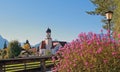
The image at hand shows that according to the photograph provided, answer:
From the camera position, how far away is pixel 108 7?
142 ft

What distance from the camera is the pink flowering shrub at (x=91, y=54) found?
10.3 meters

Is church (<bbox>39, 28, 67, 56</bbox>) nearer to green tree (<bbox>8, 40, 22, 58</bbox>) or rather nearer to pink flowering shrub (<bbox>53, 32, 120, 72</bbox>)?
green tree (<bbox>8, 40, 22, 58</bbox>)

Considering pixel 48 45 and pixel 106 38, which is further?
pixel 48 45

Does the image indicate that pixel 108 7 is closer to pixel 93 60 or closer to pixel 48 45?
pixel 93 60

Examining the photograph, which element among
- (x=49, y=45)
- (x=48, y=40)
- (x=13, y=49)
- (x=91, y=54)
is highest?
(x=48, y=40)

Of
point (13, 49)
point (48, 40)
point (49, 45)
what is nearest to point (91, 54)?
point (13, 49)

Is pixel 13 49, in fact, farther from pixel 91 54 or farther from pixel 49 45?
pixel 91 54

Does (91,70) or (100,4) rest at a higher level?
(100,4)

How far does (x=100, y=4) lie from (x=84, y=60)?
3697 cm

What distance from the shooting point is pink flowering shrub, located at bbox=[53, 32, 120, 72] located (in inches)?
405

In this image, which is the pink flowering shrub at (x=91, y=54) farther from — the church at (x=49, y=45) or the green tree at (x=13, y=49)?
the church at (x=49, y=45)

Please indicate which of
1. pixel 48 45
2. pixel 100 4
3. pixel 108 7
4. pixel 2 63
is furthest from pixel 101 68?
pixel 48 45

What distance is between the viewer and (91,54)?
10.5 meters

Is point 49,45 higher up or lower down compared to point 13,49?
higher up
